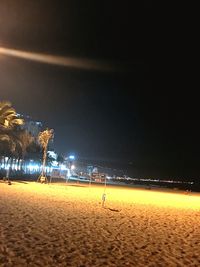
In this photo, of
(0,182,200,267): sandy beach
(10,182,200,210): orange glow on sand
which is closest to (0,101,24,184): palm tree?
(10,182,200,210): orange glow on sand

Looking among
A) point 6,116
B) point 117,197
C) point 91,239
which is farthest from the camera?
point 6,116

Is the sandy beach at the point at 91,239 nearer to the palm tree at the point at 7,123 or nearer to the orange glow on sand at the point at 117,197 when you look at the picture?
the orange glow on sand at the point at 117,197

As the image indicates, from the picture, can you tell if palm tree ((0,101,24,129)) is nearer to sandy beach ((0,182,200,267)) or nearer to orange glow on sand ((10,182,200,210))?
orange glow on sand ((10,182,200,210))

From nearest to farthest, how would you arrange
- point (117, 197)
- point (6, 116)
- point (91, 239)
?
point (91, 239), point (117, 197), point (6, 116)

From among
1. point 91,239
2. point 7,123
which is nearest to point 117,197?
point 7,123

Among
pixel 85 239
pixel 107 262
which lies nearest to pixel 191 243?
pixel 85 239

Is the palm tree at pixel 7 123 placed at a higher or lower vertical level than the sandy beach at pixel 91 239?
higher

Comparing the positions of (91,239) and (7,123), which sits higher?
(7,123)

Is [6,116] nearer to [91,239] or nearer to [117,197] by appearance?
[117,197]

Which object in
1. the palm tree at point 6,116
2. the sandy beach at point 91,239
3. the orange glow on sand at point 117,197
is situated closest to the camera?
the sandy beach at point 91,239

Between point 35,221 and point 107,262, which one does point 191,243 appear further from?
point 35,221

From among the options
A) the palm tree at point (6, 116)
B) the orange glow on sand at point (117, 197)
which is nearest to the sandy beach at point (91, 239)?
the orange glow on sand at point (117, 197)

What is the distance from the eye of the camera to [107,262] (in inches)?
317

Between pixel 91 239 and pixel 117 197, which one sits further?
pixel 117 197
